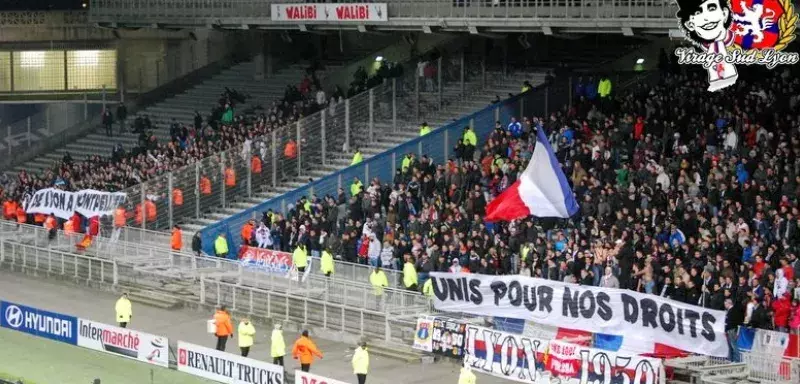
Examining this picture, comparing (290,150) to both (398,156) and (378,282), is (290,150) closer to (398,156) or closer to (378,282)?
(398,156)

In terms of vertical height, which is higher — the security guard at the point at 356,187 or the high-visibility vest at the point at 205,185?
the security guard at the point at 356,187

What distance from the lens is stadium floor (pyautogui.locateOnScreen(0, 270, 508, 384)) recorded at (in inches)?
1238

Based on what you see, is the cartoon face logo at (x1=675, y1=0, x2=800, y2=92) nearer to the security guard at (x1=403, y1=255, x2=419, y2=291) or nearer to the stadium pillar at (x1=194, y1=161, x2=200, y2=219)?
the security guard at (x1=403, y1=255, x2=419, y2=291)

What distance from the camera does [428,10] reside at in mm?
43156

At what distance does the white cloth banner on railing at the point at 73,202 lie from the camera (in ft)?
140

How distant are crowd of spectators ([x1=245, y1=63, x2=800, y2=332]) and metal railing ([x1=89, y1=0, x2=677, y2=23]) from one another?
2.48 m

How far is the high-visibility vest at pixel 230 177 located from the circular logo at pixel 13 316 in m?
9.31

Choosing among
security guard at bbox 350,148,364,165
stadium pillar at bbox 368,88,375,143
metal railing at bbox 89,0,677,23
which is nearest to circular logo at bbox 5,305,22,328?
security guard at bbox 350,148,364,165

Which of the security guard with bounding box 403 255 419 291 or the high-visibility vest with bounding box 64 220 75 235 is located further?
the high-visibility vest with bounding box 64 220 75 235

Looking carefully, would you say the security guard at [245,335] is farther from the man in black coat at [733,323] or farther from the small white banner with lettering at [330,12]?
the small white banner with lettering at [330,12]

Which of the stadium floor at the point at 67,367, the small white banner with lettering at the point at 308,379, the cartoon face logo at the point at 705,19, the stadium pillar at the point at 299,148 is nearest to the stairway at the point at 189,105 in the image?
the stadium pillar at the point at 299,148

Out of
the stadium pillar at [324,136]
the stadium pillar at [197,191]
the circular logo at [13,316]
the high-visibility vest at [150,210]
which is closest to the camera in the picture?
the circular logo at [13,316]

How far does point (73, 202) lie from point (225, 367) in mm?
15021

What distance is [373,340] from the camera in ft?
111
